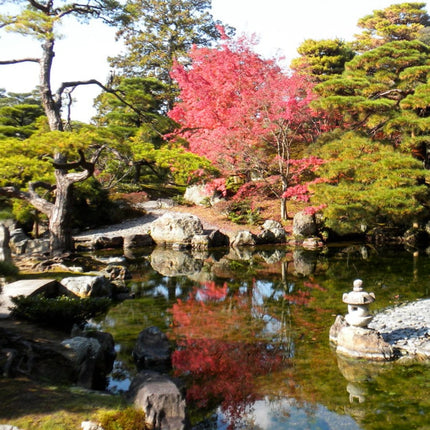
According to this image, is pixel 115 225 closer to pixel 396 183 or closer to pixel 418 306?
pixel 396 183

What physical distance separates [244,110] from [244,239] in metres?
4.63

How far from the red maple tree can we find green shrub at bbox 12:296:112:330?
33.1 ft

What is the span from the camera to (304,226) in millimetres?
14445

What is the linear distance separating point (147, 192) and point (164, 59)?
31.7ft

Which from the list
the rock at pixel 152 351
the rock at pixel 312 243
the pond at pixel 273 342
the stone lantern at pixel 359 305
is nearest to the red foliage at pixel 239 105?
the rock at pixel 312 243

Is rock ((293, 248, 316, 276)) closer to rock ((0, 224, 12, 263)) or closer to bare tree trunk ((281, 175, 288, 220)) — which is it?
bare tree trunk ((281, 175, 288, 220))

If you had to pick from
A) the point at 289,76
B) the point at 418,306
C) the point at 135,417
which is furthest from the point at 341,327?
the point at 289,76

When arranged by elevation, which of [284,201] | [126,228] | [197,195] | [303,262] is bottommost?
[303,262]

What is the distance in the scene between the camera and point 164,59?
25.1 metres

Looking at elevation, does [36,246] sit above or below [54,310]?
below

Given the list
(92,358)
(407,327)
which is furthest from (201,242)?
(92,358)

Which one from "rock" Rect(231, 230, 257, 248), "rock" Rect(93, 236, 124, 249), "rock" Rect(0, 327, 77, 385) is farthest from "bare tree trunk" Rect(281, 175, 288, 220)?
"rock" Rect(0, 327, 77, 385)

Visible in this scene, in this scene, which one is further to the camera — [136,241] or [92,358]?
[136,241]

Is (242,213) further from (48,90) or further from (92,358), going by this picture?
(92,358)
